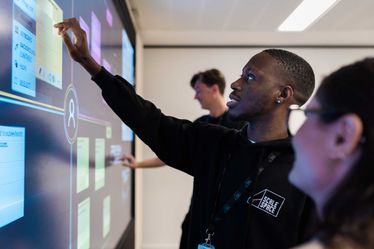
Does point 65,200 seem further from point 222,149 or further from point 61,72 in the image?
point 222,149

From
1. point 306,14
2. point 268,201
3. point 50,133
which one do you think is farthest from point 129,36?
point 268,201

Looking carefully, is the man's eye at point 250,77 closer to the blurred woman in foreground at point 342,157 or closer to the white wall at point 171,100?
the blurred woman in foreground at point 342,157

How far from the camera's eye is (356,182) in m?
0.55

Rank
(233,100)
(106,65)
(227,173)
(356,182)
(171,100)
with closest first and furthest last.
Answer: (356,182)
(227,173)
(233,100)
(106,65)
(171,100)

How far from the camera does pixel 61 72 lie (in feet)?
4.05

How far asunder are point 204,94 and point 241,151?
1522 mm

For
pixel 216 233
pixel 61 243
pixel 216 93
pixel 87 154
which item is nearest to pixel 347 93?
pixel 216 233

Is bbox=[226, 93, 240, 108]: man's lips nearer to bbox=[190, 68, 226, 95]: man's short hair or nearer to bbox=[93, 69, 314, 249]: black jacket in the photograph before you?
bbox=[93, 69, 314, 249]: black jacket

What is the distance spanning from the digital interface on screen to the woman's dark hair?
0.66 metres

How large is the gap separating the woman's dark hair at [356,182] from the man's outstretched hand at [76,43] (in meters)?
0.79

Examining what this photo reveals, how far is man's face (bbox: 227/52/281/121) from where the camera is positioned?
129 cm

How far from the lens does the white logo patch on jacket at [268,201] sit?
3.69 ft

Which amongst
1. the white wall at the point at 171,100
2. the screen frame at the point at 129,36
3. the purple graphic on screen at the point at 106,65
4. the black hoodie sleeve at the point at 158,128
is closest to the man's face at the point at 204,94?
the screen frame at the point at 129,36

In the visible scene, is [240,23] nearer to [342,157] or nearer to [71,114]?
[71,114]
